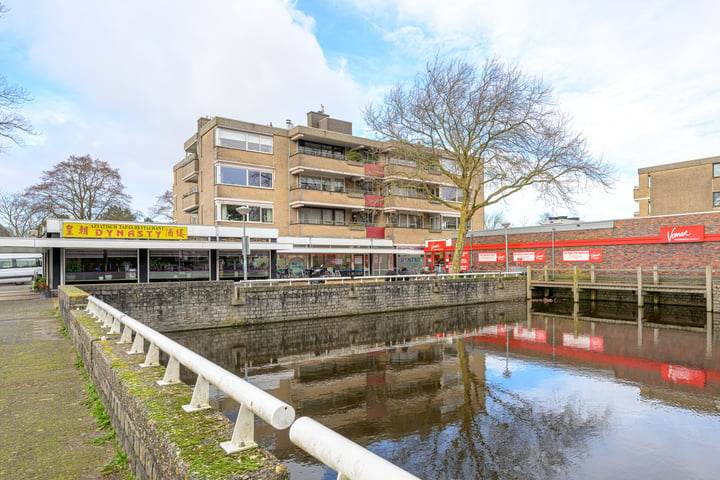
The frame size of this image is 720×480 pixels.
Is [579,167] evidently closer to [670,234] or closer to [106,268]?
[670,234]

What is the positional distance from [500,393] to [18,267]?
3724cm

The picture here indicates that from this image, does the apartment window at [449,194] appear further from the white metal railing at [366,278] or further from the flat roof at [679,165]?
the flat roof at [679,165]

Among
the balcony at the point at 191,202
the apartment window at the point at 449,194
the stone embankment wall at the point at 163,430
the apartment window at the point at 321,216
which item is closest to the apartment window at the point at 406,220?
the apartment window at the point at 449,194

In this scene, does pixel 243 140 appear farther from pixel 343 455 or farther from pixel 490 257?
pixel 343 455

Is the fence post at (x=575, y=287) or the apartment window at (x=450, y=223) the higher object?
the apartment window at (x=450, y=223)

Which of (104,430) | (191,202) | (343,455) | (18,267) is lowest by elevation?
(104,430)

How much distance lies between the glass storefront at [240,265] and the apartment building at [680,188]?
37.5 metres

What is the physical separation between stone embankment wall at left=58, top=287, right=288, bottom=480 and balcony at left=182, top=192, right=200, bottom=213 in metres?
28.8

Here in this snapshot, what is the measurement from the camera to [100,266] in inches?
836

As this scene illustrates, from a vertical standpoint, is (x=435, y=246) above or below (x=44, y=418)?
above

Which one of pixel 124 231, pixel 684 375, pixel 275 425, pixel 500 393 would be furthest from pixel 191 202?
pixel 275 425

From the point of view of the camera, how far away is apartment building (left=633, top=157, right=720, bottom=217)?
136ft

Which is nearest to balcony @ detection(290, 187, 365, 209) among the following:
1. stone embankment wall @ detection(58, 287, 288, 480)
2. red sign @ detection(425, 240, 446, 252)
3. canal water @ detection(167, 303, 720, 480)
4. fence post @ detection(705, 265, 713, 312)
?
red sign @ detection(425, 240, 446, 252)

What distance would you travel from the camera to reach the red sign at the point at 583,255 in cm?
2795
